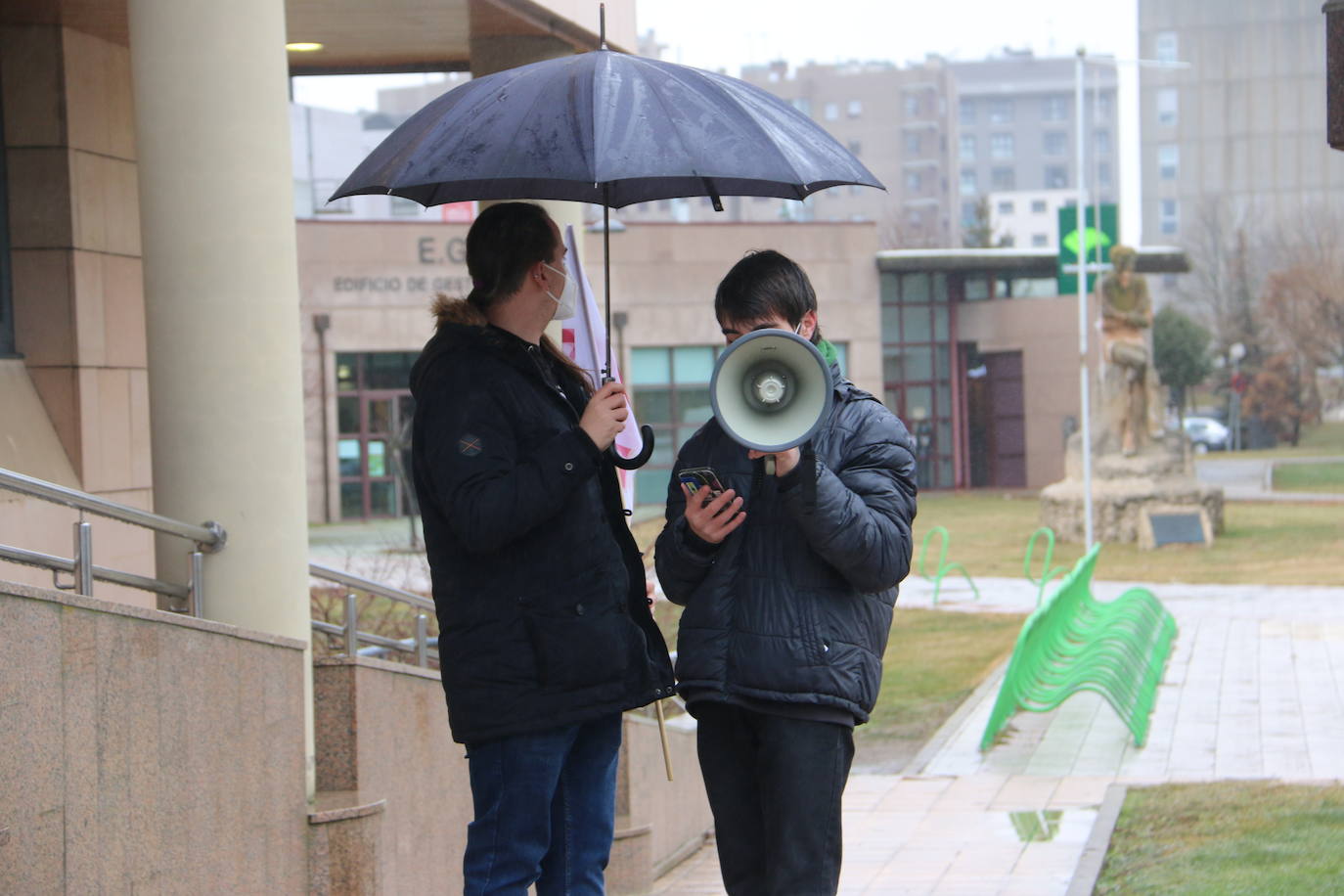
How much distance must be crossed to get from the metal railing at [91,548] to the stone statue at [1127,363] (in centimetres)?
2498

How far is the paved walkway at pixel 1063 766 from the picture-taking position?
25.7 ft

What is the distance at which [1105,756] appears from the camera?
11.1m

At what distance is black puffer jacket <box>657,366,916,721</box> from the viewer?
3525 mm

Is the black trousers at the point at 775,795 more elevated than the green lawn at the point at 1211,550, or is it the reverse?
the black trousers at the point at 775,795

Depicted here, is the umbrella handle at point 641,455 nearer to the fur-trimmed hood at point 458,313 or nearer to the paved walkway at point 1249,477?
the fur-trimmed hood at point 458,313

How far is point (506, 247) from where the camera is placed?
12.2ft

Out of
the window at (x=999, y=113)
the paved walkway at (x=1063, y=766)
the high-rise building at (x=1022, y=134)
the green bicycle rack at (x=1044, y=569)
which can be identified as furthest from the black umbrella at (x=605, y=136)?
the window at (x=999, y=113)

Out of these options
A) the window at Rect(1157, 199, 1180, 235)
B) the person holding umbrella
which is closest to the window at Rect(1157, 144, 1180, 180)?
the window at Rect(1157, 199, 1180, 235)

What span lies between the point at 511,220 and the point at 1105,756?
8.43m

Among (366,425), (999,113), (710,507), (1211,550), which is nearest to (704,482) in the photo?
(710,507)

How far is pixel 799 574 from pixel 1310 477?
45.3 metres

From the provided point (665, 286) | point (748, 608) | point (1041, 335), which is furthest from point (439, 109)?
point (1041, 335)

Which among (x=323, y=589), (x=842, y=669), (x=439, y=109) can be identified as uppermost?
(x=439, y=109)

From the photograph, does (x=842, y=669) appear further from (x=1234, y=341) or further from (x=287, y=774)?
(x=1234, y=341)
